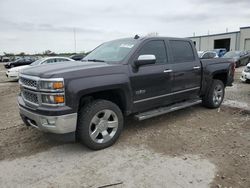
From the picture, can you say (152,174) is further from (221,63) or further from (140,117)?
(221,63)

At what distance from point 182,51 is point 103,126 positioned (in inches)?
107

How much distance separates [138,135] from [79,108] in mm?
1397

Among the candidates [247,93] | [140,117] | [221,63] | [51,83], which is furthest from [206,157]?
[247,93]

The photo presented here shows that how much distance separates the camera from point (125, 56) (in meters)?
4.36

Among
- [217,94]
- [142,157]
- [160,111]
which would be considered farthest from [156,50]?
[217,94]

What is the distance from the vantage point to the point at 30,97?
12.6 ft

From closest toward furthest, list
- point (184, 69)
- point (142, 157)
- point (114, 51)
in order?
point (142, 157) → point (114, 51) → point (184, 69)

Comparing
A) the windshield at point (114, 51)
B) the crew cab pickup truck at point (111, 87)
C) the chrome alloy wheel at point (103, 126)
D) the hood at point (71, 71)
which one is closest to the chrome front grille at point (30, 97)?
the crew cab pickup truck at point (111, 87)

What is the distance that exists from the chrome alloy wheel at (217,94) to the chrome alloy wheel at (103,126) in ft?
11.4

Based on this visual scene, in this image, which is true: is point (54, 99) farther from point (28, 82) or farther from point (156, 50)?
point (156, 50)

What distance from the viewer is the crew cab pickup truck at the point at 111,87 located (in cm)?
350

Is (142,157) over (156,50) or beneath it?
beneath

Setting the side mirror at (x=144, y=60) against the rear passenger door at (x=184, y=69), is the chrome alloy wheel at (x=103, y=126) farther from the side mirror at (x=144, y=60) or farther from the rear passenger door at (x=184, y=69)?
the rear passenger door at (x=184, y=69)

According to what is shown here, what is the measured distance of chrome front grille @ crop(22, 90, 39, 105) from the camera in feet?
12.1
